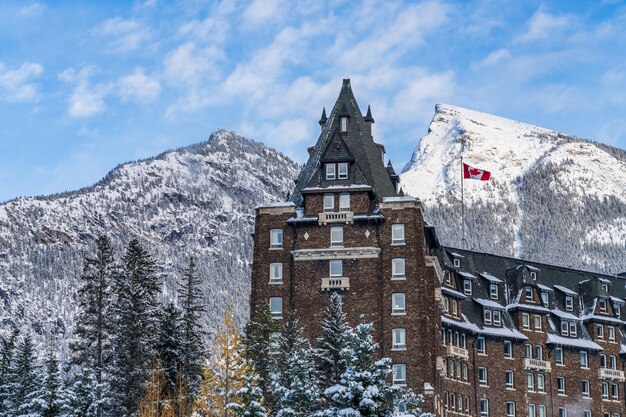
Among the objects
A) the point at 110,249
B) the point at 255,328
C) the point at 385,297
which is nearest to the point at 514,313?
the point at 385,297

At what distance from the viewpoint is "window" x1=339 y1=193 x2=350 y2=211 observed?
9881 cm

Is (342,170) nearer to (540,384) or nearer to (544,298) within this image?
(544,298)

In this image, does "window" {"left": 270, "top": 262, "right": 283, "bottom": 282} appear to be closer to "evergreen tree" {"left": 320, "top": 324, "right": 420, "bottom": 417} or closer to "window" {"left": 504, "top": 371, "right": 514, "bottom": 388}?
"window" {"left": 504, "top": 371, "right": 514, "bottom": 388}

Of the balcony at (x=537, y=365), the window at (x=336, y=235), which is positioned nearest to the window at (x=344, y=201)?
the window at (x=336, y=235)

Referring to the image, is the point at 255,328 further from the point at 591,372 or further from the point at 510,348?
the point at 591,372

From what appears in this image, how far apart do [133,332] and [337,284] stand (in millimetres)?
18667

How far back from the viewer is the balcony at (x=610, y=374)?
12162 centimetres

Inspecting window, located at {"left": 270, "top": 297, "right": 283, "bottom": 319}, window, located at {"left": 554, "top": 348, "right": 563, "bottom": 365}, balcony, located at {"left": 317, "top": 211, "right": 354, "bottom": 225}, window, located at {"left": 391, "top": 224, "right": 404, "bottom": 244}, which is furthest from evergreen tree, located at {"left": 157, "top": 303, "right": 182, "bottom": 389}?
window, located at {"left": 554, "top": 348, "right": 563, "bottom": 365}

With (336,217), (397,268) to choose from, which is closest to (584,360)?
(397,268)

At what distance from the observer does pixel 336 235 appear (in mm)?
98562

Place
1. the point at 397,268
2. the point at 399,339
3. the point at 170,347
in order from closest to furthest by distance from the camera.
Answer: the point at 170,347 < the point at 399,339 < the point at 397,268

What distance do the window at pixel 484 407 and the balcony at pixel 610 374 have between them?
15520mm

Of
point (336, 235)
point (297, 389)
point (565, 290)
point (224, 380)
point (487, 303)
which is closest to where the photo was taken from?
point (297, 389)

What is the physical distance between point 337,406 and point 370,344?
146 inches
